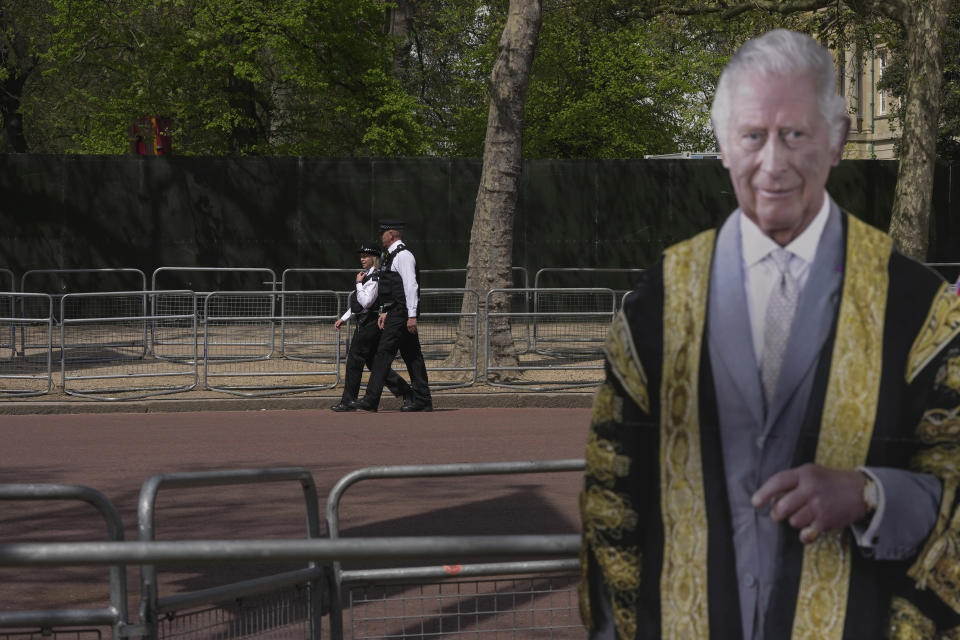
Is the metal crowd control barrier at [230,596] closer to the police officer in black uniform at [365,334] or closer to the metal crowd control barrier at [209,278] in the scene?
the police officer in black uniform at [365,334]

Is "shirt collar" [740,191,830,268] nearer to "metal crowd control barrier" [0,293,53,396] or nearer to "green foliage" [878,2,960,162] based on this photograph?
"metal crowd control barrier" [0,293,53,396]

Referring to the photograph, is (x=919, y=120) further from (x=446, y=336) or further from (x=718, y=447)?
(x=718, y=447)

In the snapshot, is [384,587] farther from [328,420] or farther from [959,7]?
[959,7]

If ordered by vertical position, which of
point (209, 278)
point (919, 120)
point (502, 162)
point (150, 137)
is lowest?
point (209, 278)

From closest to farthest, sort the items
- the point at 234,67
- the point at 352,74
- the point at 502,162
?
1. the point at 502,162
2. the point at 234,67
3. the point at 352,74

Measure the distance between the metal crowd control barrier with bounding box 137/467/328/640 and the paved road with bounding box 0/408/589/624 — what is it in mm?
563

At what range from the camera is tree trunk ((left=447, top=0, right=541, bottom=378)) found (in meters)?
17.7

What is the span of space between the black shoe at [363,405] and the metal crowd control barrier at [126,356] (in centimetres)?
233

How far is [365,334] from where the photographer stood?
15242 millimetres

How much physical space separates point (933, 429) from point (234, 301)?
1603 centimetres

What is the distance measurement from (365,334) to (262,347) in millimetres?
2884

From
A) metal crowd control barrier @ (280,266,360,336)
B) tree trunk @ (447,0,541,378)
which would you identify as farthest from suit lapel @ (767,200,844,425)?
metal crowd control barrier @ (280,266,360,336)

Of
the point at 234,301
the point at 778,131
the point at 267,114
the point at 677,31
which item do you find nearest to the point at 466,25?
the point at 267,114

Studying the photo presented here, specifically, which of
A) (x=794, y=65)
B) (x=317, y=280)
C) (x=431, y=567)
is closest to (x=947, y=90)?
(x=317, y=280)
